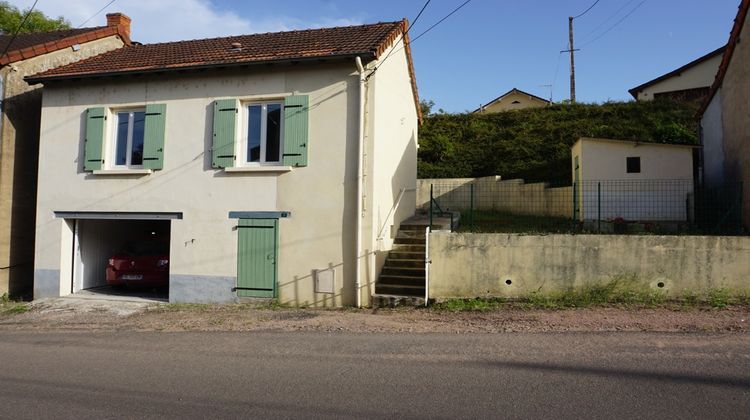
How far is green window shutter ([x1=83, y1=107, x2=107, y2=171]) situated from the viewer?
10.9 metres

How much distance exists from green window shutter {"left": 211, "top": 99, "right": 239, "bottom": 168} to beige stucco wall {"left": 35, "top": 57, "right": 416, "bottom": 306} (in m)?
0.22

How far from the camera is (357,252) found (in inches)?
367

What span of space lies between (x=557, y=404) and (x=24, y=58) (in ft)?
45.1

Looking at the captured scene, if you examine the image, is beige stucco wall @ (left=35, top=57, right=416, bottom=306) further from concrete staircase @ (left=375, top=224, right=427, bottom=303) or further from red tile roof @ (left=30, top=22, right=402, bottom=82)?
concrete staircase @ (left=375, top=224, right=427, bottom=303)

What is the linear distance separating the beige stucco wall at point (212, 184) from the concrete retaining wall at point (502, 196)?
5648mm

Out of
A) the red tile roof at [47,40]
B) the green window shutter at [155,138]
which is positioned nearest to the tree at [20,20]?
the red tile roof at [47,40]

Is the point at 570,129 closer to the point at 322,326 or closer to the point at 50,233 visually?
the point at 322,326

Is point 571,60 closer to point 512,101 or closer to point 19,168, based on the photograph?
point 512,101

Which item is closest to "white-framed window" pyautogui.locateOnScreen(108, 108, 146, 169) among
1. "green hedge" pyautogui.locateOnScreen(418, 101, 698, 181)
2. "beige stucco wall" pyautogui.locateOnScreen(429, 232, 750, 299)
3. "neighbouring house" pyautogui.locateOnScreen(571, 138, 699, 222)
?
"beige stucco wall" pyautogui.locateOnScreen(429, 232, 750, 299)

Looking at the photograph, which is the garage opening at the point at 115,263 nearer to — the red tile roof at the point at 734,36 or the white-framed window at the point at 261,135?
the white-framed window at the point at 261,135

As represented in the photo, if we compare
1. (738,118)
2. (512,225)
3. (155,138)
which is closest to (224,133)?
(155,138)

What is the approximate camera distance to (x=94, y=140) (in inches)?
429

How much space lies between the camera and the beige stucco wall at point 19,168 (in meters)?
11.4

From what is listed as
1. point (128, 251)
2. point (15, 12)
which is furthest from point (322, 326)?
point (15, 12)
